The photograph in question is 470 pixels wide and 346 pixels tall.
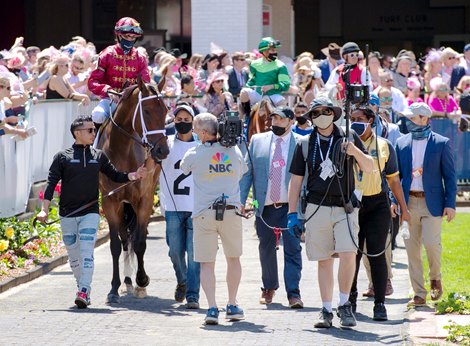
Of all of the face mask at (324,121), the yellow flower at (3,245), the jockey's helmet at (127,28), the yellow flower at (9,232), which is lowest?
the yellow flower at (3,245)

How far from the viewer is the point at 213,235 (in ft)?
38.5

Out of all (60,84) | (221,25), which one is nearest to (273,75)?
(60,84)

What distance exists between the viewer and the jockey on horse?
18.0 metres

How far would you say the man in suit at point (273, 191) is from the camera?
13.1 meters

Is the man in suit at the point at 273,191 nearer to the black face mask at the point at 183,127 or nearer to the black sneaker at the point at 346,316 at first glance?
the black face mask at the point at 183,127

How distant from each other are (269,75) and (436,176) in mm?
5844

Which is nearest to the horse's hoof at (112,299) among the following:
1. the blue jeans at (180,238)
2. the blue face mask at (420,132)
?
the blue jeans at (180,238)

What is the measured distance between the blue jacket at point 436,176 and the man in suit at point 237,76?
9446 mm

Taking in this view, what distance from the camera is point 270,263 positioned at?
13.2 m

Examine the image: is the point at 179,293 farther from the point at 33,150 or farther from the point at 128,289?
the point at 33,150

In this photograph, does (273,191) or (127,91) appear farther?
(127,91)

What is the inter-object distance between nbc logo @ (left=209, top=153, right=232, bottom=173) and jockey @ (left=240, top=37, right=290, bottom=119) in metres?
6.28

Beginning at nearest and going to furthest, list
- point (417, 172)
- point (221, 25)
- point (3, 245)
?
point (417, 172)
point (3, 245)
point (221, 25)

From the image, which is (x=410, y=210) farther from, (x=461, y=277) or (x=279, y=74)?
(x=279, y=74)
